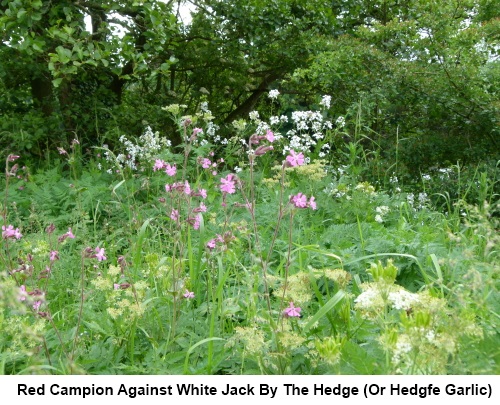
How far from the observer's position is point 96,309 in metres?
2.68

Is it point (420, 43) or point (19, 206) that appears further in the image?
point (420, 43)

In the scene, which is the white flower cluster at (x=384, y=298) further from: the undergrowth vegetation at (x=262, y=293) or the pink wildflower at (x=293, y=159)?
the pink wildflower at (x=293, y=159)

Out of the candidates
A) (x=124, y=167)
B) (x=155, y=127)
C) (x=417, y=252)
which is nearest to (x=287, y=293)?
(x=417, y=252)

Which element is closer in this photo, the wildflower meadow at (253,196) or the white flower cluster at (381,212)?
the wildflower meadow at (253,196)

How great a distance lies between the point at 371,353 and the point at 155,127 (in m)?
5.59

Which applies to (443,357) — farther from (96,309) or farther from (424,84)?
(424,84)

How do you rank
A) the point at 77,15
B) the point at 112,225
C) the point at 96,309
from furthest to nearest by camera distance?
the point at 77,15
the point at 112,225
the point at 96,309

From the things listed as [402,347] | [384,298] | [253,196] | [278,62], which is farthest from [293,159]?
[278,62]

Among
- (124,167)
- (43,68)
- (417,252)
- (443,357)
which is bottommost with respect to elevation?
(443,357)

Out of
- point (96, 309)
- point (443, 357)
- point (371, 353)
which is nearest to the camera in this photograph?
point (443, 357)

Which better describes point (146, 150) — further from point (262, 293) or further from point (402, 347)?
point (402, 347)

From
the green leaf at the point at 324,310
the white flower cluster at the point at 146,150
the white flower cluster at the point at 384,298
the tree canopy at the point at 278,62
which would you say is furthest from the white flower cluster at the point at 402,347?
the white flower cluster at the point at 146,150

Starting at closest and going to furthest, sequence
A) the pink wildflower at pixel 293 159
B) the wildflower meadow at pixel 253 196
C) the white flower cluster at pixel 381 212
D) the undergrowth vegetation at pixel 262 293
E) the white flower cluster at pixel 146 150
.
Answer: the undergrowth vegetation at pixel 262 293 < the wildflower meadow at pixel 253 196 < the pink wildflower at pixel 293 159 < the white flower cluster at pixel 381 212 < the white flower cluster at pixel 146 150

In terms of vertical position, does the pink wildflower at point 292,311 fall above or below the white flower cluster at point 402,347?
above
